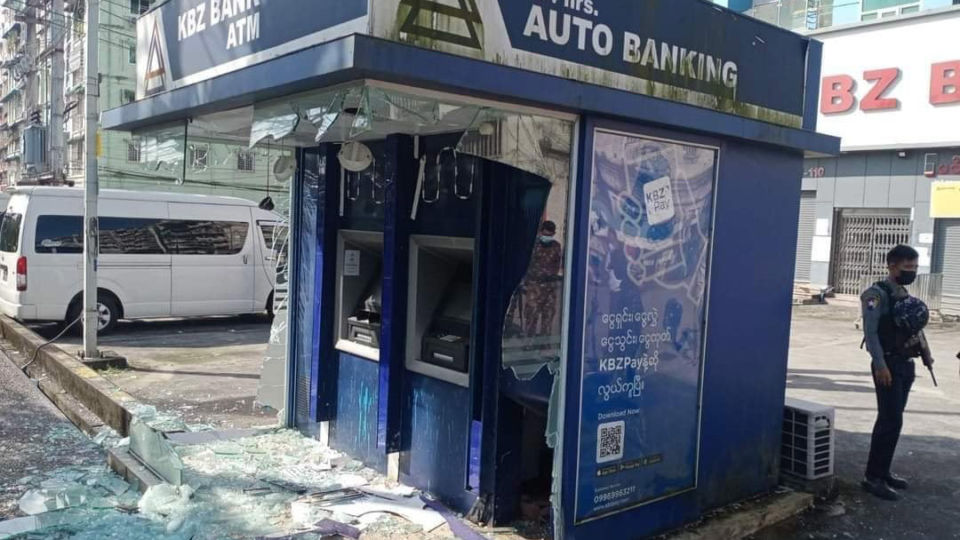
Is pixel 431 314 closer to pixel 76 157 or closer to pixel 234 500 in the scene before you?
pixel 234 500

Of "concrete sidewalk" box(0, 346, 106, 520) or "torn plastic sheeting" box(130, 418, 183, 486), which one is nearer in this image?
"torn plastic sheeting" box(130, 418, 183, 486)

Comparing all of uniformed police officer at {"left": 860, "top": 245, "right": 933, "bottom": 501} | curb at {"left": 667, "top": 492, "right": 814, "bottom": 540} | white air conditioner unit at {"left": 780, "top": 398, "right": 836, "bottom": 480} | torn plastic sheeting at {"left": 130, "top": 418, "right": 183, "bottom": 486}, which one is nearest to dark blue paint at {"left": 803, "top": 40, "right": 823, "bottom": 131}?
uniformed police officer at {"left": 860, "top": 245, "right": 933, "bottom": 501}

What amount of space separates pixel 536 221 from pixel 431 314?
1.07m

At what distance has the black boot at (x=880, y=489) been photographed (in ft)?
16.6

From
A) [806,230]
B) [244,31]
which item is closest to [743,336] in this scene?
[244,31]

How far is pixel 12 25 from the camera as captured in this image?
148 feet

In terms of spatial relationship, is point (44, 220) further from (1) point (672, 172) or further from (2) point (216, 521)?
(1) point (672, 172)

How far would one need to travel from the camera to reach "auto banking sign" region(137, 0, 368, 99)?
321 cm

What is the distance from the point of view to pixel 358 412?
5.03 metres

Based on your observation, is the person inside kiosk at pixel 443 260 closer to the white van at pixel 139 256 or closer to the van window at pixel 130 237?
the white van at pixel 139 256

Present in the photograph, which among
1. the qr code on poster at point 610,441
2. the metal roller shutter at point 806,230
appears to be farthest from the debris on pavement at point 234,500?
the metal roller shutter at point 806,230

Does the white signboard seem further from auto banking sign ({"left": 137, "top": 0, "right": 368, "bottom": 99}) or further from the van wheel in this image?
auto banking sign ({"left": 137, "top": 0, "right": 368, "bottom": 99})

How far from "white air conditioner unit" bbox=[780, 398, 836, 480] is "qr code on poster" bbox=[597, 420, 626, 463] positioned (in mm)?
1908

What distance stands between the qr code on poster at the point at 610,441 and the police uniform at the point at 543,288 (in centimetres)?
55
